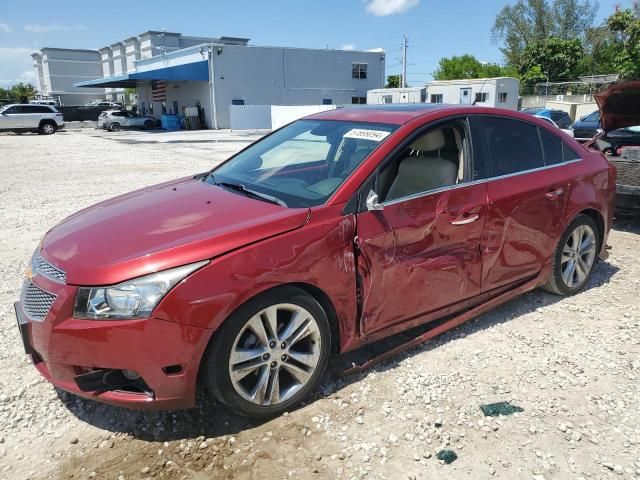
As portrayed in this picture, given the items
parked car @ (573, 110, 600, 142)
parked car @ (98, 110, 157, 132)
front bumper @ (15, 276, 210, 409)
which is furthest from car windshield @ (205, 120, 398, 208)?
parked car @ (98, 110, 157, 132)

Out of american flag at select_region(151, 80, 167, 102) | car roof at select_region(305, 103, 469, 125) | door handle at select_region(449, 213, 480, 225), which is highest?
american flag at select_region(151, 80, 167, 102)

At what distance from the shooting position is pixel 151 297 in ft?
8.14

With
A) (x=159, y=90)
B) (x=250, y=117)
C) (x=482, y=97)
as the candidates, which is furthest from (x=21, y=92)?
(x=482, y=97)

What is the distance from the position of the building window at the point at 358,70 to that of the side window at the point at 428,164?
43773 millimetres

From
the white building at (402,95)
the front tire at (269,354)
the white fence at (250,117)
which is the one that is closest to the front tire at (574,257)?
the front tire at (269,354)

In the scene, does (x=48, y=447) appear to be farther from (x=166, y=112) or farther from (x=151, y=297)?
(x=166, y=112)

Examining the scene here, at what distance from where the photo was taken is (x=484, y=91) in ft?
119

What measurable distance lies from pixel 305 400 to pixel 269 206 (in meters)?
1.16

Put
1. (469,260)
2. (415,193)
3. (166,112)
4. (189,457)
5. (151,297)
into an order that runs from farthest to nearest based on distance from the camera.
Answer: (166,112) < (469,260) < (415,193) < (189,457) < (151,297)

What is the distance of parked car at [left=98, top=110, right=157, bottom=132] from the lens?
1537 inches

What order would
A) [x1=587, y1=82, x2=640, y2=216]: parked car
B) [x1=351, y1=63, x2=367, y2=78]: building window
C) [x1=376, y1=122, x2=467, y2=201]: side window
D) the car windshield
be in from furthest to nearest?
[x1=351, y1=63, x2=367, y2=78]: building window → [x1=587, y1=82, x2=640, y2=216]: parked car → [x1=376, y1=122, x2=467, y2=201]: side window → the car windshield

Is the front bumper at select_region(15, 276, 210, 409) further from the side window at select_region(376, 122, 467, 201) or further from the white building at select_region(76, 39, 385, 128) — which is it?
the white building at select_region(76, 39, 385, 128)

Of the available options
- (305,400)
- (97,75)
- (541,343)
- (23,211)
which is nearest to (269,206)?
(305,400)

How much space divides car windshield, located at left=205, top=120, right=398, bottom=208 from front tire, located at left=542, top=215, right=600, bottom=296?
196cm
